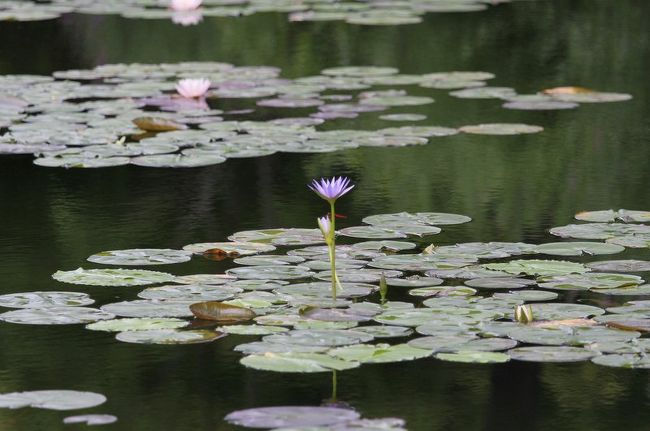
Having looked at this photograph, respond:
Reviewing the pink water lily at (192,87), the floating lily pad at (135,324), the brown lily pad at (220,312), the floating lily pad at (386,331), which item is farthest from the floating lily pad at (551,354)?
the pink water lily at (192,87)

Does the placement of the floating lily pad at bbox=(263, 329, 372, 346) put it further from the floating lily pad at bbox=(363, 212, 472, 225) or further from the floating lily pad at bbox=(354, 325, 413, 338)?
the floating lily pad at bbox=(363, 212, 472, 225)

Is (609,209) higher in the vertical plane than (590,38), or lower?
lower

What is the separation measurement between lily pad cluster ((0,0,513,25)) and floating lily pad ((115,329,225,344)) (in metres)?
7.08

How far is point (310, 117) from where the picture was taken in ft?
22.7

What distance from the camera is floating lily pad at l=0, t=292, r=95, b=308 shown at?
371 centimetres

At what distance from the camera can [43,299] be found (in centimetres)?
375

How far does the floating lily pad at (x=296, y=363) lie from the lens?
124 inches

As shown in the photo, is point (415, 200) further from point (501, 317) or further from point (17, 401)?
point (17, 401)

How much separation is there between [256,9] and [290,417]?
877 centimetres

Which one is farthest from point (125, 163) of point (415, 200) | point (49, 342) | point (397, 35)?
point (397, 35)

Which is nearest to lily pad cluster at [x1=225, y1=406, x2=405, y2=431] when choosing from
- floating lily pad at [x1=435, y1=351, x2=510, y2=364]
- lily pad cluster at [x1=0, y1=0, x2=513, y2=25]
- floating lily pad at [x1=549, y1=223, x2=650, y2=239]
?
floating lily pad at [x1=435, y1=351, x2=510, y2=364]

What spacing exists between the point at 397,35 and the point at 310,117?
3.03 meters

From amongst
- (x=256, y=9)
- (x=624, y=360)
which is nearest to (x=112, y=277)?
(x=624, y=360)

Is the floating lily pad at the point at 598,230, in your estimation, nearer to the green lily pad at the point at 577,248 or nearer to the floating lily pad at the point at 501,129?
the green lily pad at the point at 577,248
